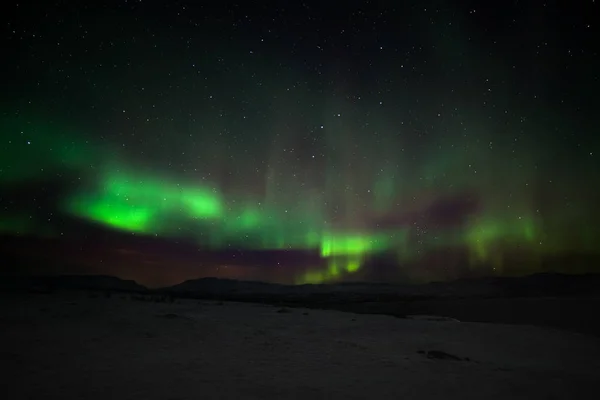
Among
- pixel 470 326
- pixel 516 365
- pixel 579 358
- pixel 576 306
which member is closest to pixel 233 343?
pixel 516 365

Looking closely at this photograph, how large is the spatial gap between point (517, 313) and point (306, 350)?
35105 millimetres

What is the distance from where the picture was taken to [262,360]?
13.9 m

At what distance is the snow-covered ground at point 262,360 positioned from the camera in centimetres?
1048

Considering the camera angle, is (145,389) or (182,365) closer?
(145,389)

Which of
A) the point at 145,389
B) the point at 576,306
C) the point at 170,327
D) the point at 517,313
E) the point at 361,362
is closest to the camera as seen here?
the point at 145,389

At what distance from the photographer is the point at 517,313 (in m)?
42.6

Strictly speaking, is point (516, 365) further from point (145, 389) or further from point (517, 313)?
point (517, 313)

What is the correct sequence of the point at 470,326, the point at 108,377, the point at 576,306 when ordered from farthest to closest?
the point at 576,306 → the point at 470,326 → the point at 108,377

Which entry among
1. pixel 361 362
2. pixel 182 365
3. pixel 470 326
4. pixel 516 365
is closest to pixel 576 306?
pixel 470 326

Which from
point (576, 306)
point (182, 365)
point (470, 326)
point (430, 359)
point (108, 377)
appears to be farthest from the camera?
point (576, 306)

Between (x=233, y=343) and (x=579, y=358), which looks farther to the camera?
(x=579, y=358)

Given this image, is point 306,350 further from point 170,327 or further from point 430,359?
point 170,327

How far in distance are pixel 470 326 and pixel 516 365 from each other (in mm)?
12127

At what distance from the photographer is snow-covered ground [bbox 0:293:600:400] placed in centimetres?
1048
